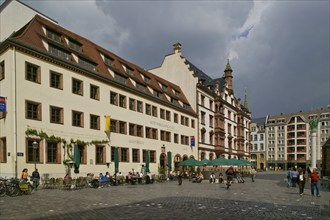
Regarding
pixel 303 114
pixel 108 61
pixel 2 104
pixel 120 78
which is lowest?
pixel 2 104

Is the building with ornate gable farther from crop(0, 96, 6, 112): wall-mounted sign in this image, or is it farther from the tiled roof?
the tiled roof

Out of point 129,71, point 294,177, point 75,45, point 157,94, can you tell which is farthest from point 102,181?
point 157,94

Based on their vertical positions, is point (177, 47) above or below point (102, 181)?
above

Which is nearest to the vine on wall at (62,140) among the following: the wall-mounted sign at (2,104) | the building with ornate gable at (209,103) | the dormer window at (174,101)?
the wall-mounted sign at (2,104)

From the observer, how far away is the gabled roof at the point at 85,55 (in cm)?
2564

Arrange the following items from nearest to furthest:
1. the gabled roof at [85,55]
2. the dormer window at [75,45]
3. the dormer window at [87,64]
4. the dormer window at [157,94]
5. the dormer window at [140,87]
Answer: the gabled roof at [85,55] → the dormer window at [87,64] → the dormer window at [75,45] → the dormer window at [140,87] → the dormer window at [157,94]

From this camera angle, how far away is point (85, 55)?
31.3 meters

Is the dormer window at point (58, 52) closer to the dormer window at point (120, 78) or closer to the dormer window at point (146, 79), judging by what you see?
the dormer window at point (120, 78)

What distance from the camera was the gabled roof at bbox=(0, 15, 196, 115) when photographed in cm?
2564

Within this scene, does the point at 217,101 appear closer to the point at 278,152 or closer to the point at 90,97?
the point at 90,97

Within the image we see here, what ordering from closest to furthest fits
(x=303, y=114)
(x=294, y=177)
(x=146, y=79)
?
(x=294, y=177)
(x=146, y=79)
(x=303, y=114)

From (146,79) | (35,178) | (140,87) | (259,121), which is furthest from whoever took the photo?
(259,121)

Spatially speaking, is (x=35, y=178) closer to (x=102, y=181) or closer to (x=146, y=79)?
(x=102, y=181)

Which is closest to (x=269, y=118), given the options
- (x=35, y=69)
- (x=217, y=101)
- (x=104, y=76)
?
(x=217, y=101)
